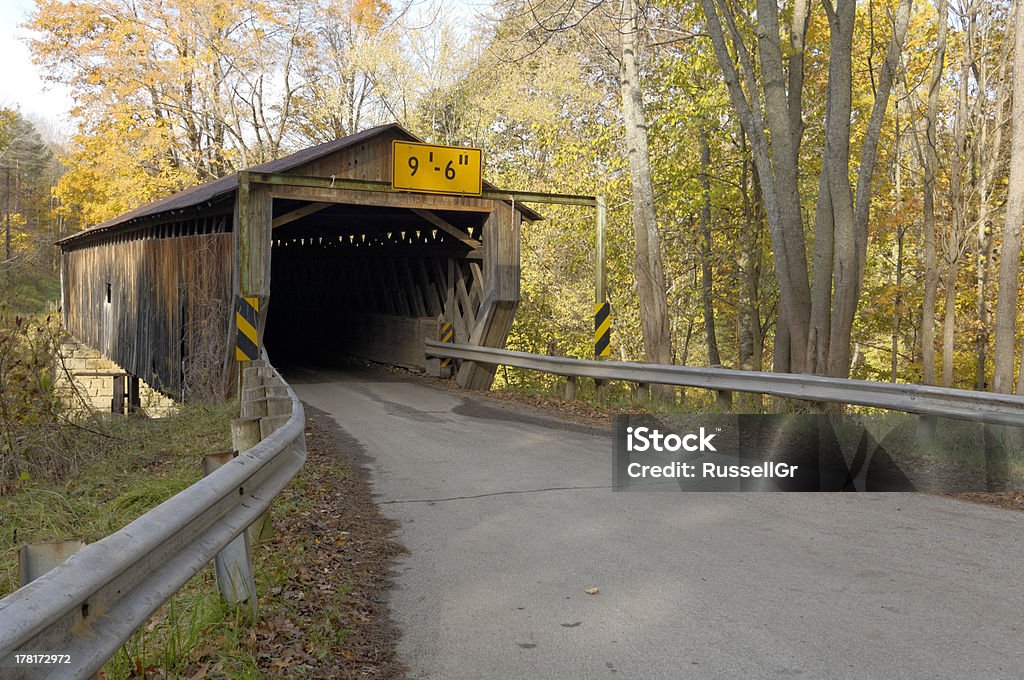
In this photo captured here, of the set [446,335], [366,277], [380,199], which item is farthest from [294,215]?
[366,277]

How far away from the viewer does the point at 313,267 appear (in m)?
26.6

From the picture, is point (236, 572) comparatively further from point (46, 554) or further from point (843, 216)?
point (843, 216)

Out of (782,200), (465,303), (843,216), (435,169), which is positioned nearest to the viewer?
(843,216)

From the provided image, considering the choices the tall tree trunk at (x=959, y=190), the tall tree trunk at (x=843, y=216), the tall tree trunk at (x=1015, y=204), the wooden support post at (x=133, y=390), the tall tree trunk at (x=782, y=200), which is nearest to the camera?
the tall tree trunk at (x=843, y=216)

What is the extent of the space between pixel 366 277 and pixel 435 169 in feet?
26.2

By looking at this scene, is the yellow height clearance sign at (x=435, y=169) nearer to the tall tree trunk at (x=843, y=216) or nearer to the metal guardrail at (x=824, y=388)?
the metal guardrail at (x=824, y=388)

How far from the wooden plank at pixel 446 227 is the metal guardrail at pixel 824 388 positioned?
3083mm

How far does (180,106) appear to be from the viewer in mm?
33281

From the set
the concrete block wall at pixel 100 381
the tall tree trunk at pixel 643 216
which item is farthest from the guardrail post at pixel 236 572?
the concrete block wall at pixel 100 381

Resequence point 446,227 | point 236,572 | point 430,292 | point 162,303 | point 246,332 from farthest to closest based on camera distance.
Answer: point 430,292 < point 162,303 < point 446,227 < point 246,332 < point 236,572

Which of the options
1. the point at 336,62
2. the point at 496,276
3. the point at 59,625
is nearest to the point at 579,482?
the point at 59,625

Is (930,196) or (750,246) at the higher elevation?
(930,196)

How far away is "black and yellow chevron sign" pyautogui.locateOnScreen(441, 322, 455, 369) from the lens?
59.9ft

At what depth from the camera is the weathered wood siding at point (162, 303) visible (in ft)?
50.9
